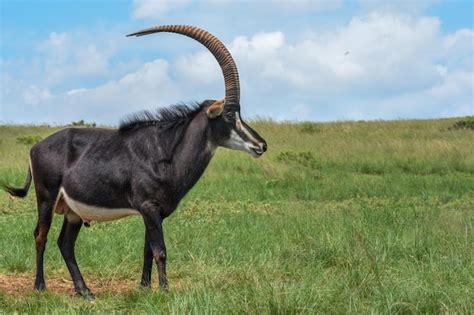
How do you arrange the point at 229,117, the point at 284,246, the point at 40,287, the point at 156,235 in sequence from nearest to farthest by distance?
the point at 156,235 < the point at 229,117 < the point at 40,287 < the point at 284,246

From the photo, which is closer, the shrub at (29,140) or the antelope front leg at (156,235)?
the antelope front leg at (156,235)

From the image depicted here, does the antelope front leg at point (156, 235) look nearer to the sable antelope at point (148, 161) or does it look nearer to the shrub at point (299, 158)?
the sable antelope at point (148, 161)

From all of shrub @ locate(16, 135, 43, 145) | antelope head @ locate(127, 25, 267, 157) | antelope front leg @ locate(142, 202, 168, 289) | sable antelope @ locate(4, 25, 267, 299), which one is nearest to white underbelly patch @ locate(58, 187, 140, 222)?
sable antelope @ locate(4, 25, 267, 299)

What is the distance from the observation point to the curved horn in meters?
6.54

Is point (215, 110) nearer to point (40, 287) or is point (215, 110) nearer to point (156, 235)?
point (156, 235)

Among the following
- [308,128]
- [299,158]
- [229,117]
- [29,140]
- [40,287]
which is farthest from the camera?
[308,128]

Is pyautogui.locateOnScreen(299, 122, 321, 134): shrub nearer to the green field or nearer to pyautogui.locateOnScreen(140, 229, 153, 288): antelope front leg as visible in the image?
the green field

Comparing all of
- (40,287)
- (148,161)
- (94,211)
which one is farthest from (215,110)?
(40,287)

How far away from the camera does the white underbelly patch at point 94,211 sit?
6.61 m

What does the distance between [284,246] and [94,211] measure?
244 centimetres

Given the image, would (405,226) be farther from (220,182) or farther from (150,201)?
(220,182)

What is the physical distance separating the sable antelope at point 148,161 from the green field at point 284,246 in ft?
2.35

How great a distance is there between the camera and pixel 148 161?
6.57 m

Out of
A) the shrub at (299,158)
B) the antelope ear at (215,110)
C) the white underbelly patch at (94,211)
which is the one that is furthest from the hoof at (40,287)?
the shrub at (299,158)
